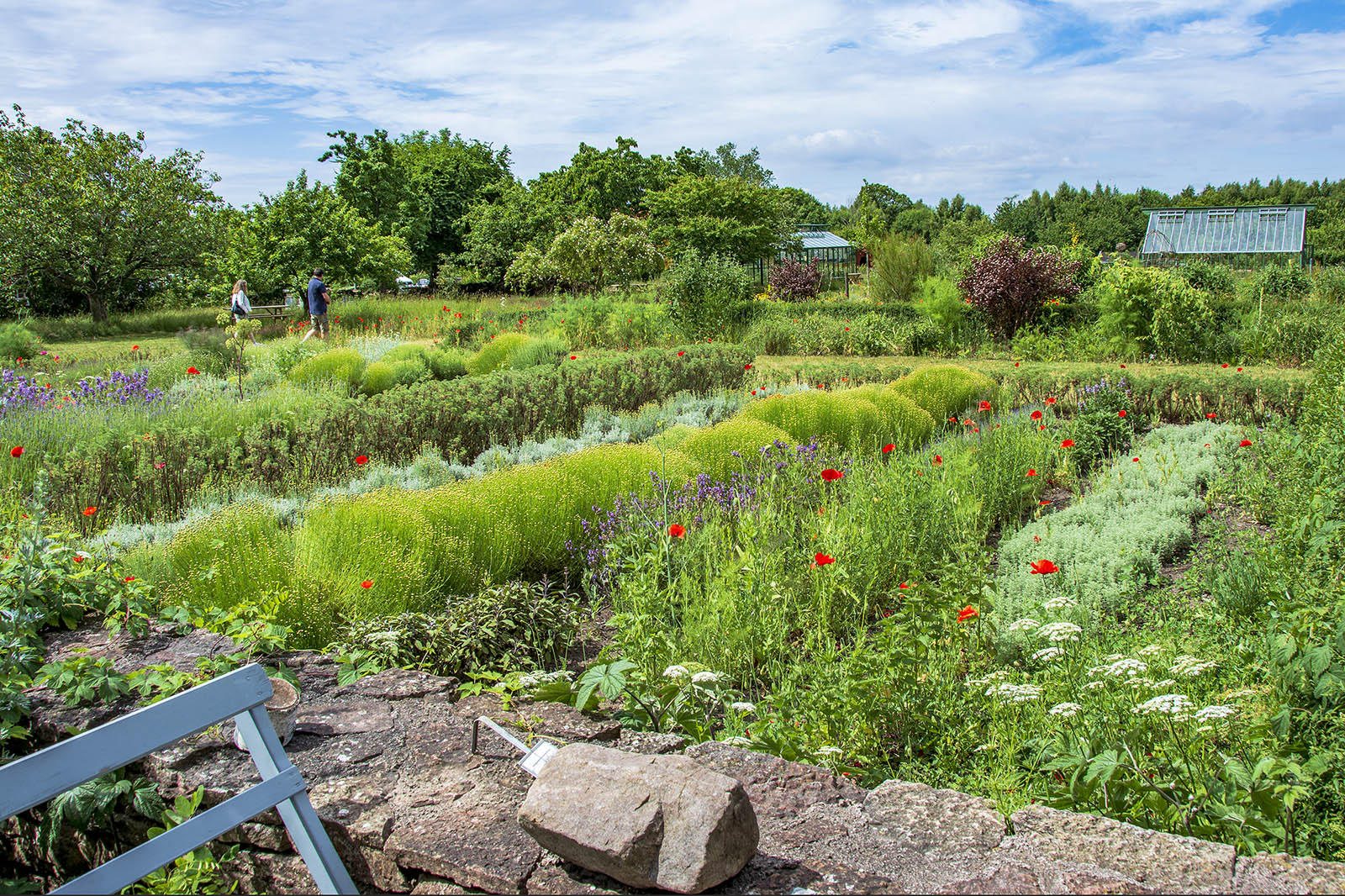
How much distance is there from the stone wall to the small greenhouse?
25.1 m

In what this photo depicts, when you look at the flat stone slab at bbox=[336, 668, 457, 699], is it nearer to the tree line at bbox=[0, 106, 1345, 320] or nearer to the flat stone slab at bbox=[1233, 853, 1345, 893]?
the flat stone slab at bbox=[1233, 853, 1345, 893]

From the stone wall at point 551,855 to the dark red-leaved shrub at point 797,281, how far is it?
20173mm

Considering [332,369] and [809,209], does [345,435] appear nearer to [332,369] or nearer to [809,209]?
[332,369]

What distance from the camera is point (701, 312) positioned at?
1483 cm

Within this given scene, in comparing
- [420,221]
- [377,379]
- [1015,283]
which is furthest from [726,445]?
[420,221]

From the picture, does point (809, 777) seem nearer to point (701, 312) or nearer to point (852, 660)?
point (852, 660)

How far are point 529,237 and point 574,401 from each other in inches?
1018

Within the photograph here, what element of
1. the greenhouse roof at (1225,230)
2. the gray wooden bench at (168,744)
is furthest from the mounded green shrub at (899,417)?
the greenhouse roof at (1225,230)

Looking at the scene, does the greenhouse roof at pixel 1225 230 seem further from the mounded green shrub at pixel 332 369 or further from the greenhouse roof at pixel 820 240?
the mounded green shrub at pixel 332 369

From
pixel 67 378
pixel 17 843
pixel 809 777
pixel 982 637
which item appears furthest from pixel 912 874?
pixel 67 378

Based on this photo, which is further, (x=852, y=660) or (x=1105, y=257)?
(x=1105, y=257)

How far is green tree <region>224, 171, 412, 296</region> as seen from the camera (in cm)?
1864

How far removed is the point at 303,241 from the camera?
18422 millimetres

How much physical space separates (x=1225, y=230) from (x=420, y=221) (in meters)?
28.6
